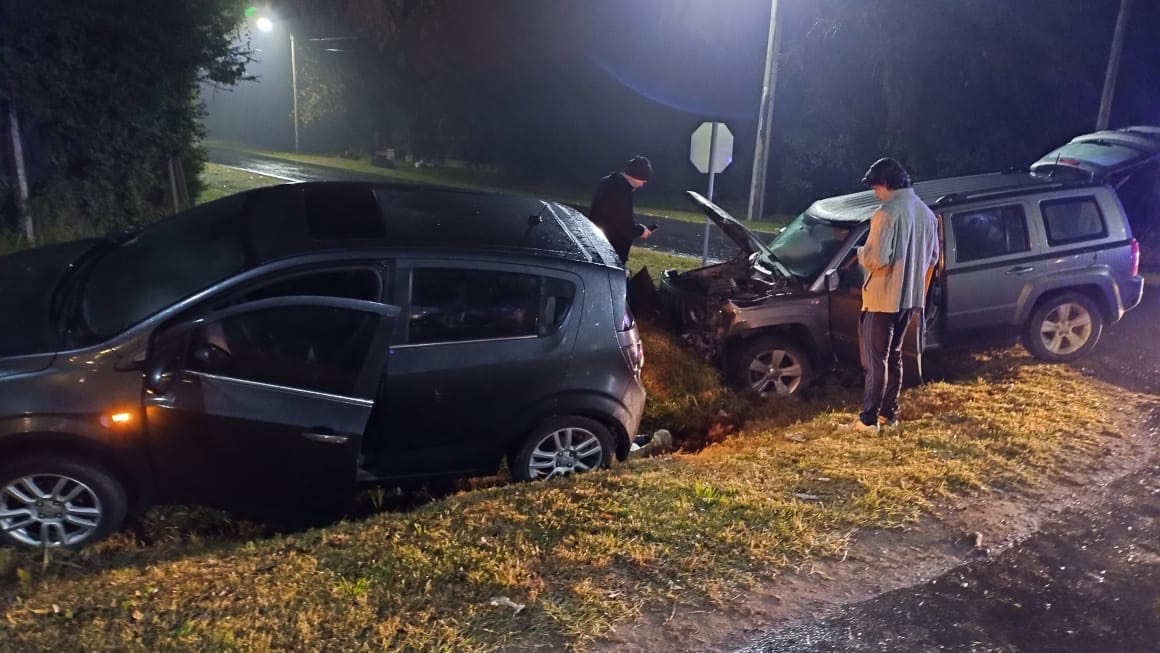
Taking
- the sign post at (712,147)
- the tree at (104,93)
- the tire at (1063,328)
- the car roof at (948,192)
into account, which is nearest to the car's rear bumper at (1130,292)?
the tire at (1063,328)

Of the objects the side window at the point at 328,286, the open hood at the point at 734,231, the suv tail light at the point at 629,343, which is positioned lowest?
the suv tail light at the point at 629,343

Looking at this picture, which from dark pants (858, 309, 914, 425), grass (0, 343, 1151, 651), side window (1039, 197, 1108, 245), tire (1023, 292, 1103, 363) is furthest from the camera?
tire (1023, 292, 1103, 363)

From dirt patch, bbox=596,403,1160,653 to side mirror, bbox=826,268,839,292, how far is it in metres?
2.23

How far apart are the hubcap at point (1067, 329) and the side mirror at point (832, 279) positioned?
2.16 metres

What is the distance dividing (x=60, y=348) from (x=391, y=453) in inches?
65.5

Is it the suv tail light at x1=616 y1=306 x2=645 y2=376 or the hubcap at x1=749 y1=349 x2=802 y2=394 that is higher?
the suv tail light at x1=616 y1=306 x2=645 y2=376

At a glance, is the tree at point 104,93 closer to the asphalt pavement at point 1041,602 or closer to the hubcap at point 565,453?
the hubcap at point 565,453

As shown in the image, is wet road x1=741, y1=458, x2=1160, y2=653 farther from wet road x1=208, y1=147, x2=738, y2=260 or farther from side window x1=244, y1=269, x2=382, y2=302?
wet road x1=208, y1=147, x2=738, y2=260

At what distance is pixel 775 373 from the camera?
23.9 feet

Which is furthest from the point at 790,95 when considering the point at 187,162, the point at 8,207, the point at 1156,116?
the point at 8,207

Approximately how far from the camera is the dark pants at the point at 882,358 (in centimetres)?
585

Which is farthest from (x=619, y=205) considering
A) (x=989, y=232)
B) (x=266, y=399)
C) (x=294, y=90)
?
(x=294, y=90)

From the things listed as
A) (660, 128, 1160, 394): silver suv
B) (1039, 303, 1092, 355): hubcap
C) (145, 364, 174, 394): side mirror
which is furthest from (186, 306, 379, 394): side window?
(1039, 303, 1092, 355): hubcap

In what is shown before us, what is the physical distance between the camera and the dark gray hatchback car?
159 inches
